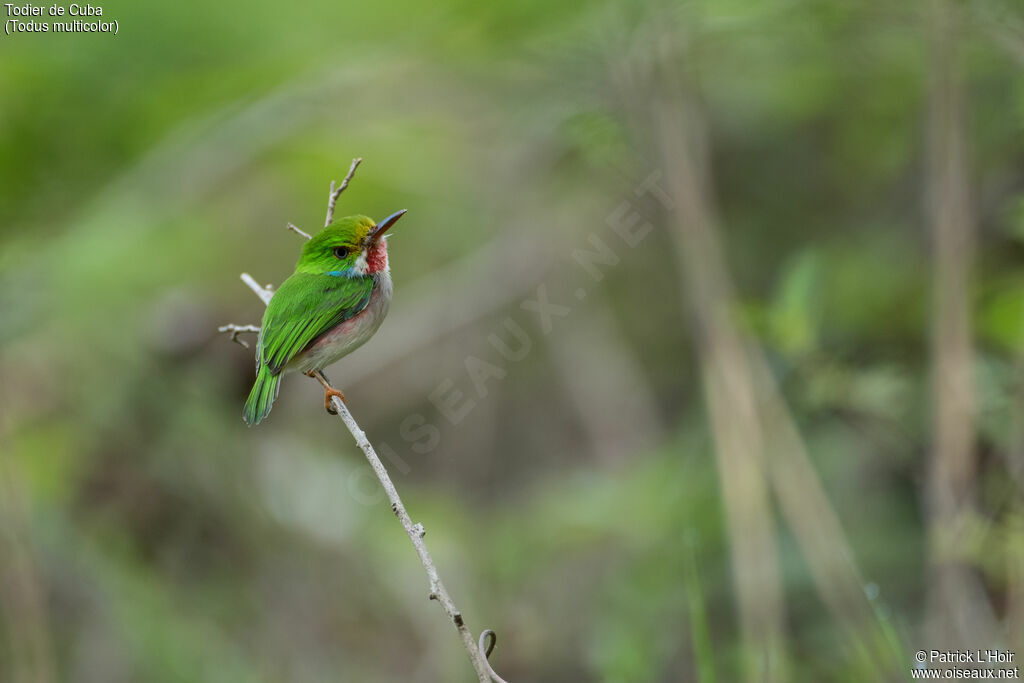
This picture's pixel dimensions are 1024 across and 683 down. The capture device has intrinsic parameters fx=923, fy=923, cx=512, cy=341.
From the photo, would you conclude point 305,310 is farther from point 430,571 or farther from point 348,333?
point 430,571

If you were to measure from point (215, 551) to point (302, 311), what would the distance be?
3.04m

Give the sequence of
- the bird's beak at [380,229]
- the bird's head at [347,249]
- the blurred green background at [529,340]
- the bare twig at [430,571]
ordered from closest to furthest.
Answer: the bare twig at [430,571] → the bird's beak at [380,229] → the bird's head at [347,249] → the blurred green background at [529,340]

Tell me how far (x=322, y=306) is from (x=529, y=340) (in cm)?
362

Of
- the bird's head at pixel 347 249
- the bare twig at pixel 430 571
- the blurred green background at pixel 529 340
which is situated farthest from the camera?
the blurred green background at pixel 529 340

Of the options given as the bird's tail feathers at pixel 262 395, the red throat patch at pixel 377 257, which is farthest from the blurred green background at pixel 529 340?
the bird's tail feathers at pixel 262 395

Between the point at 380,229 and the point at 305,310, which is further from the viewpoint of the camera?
the point at 305,310

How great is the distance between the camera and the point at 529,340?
5367 millimetres

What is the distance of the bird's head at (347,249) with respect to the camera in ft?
5.53

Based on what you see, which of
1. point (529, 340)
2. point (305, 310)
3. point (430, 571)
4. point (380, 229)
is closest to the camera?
point (430, 571)

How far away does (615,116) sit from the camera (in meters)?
3.38

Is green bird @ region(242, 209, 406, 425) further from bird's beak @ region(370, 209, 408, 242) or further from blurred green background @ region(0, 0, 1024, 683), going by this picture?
blurred green background @ region(0, 0, 1024, 683)

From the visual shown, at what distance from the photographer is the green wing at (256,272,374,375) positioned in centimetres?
175

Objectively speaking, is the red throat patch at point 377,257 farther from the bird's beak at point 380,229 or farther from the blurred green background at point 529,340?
the blurred green background at point 529,340

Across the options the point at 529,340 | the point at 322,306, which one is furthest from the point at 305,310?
the point at 529,340
